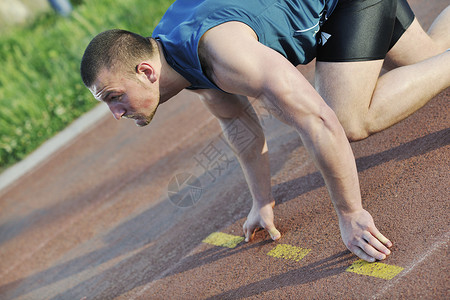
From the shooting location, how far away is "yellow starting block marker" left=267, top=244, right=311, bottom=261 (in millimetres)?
2805

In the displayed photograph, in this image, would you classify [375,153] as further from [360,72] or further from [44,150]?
[44,150]

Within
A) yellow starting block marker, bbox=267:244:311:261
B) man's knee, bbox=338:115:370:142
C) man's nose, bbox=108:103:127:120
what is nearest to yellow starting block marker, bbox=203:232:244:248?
yellow starting block marker, bbox=267:244:311:261

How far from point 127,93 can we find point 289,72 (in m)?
0.88

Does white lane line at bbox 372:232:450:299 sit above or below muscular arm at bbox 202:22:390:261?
below

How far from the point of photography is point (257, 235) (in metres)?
3.18

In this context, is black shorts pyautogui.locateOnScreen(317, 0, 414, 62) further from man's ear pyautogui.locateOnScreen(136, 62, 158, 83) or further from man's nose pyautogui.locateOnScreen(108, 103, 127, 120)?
man's nose pyautogui.locateOnScreen(108, 103, 127, 120)

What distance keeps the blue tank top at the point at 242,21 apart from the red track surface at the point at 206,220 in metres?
1.01

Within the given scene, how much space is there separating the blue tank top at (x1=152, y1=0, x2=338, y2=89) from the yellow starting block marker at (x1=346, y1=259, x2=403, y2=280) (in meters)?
1.15

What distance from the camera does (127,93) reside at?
2.58 meters

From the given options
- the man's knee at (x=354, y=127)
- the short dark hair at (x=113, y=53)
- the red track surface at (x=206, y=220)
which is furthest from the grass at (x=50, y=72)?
the man's knee at (x=354, y=127)

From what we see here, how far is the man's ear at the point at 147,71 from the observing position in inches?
100

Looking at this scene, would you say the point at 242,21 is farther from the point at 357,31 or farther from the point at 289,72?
the point at 357,31

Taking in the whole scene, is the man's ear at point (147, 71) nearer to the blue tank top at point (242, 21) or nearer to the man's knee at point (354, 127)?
the blue tank top at point (242, 21)

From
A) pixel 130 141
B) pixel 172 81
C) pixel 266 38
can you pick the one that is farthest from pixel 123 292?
pixel 130 141
